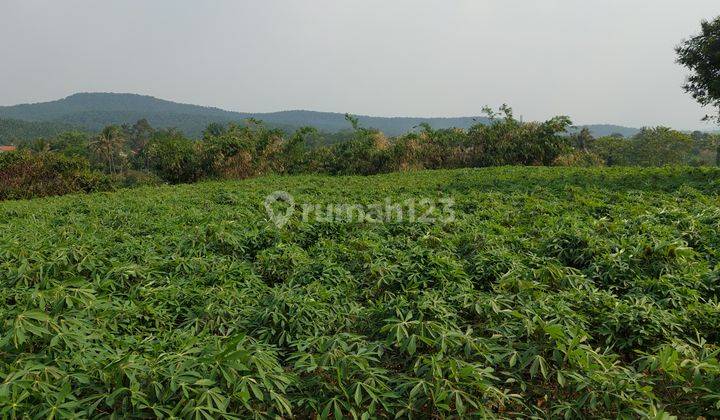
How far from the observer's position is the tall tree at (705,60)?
34.1ft

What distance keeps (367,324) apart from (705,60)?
12777 millimetres

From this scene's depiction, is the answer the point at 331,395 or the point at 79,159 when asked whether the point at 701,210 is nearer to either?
the point at 331,395

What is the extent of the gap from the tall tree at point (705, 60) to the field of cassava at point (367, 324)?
8225 millimetres

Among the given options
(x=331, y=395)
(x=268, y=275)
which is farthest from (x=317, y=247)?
(x=331, y=395)

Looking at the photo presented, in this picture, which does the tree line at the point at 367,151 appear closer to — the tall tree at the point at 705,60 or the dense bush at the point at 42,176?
the dense bush at the point at 42,176

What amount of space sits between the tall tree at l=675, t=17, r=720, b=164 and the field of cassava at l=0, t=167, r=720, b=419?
8.23 m

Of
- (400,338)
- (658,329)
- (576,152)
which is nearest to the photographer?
(400,338)

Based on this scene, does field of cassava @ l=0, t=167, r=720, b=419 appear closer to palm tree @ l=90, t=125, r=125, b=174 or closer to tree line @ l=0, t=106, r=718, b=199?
tree line @ l=0, t=106, r=718, b=199

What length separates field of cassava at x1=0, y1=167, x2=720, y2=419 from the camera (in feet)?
5.79

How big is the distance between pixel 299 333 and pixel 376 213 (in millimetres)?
4033

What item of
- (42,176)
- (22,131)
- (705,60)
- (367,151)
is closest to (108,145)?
(42,176)

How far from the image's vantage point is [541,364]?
1.98 meters

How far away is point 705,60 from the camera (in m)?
10.8

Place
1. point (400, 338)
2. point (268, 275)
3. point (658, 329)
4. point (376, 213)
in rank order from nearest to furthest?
point (400, 338) < point (658, 329) < point (268, 275) < point (376, 213)
